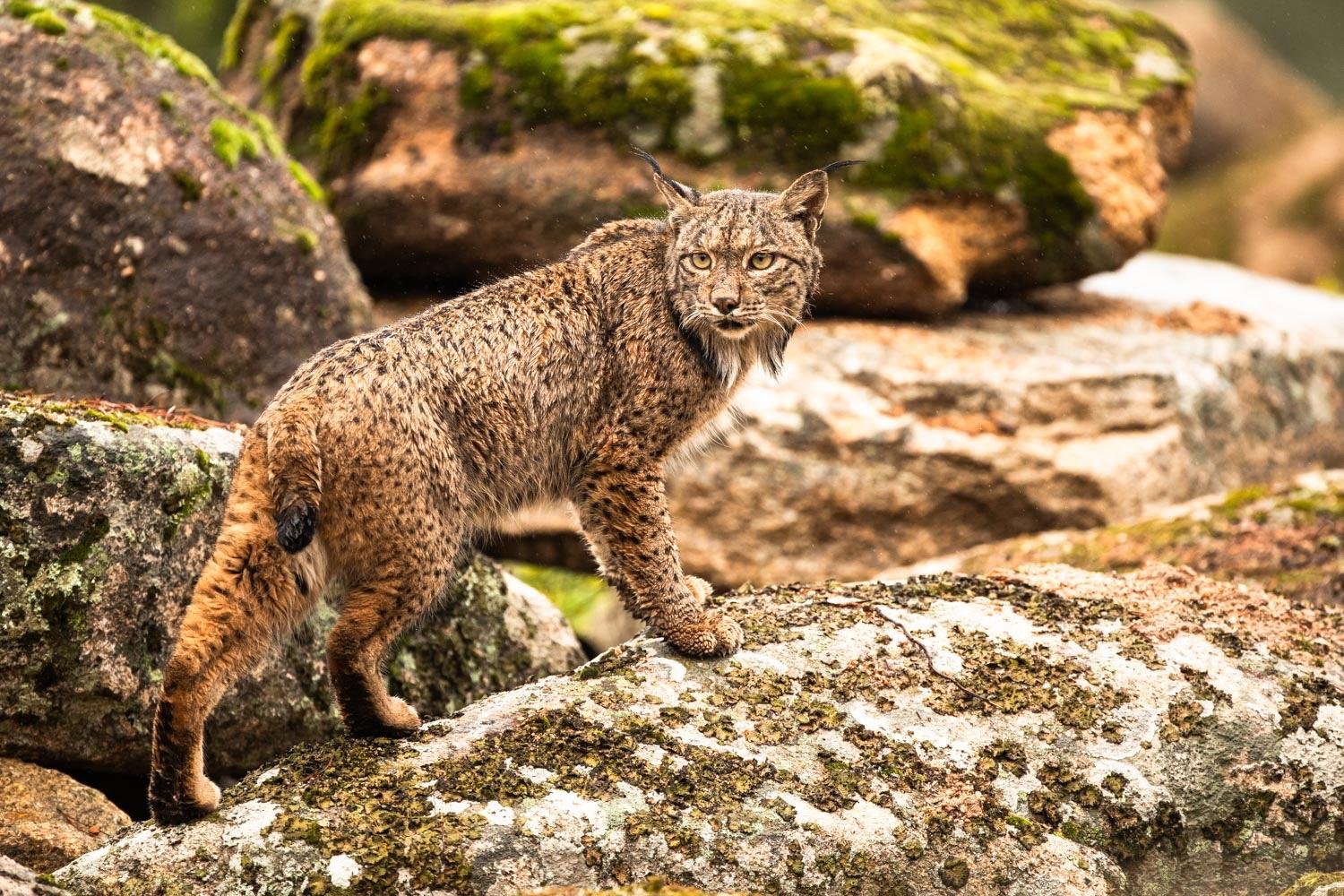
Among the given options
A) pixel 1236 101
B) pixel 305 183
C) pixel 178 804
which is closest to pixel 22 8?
pixel 305 183

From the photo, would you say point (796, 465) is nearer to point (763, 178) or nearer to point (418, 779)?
point (763, 178)

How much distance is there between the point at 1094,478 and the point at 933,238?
8.31ft

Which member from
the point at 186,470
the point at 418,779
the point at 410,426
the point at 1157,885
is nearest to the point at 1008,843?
the point at 1157,885

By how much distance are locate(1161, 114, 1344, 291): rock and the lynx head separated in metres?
22.2

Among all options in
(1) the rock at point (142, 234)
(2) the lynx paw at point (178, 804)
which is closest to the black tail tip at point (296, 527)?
(2) the lynx paw at point (178, 804)

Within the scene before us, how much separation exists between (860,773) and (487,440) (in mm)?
2270

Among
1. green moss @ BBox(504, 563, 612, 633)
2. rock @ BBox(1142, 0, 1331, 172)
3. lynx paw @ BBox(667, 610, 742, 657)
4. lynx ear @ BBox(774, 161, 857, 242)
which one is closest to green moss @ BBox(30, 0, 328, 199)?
lynx ear @ BBox(774, 161, 857, 242)

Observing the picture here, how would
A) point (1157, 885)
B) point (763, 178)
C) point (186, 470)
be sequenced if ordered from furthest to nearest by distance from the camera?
point (763, 178)
point (186, 470)
point (1157, 885)

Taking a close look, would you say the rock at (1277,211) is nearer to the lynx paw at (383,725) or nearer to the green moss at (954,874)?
the green moss at (954,874)

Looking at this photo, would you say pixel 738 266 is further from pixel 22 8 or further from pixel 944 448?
pixel 22 8

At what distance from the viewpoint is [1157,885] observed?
5.07 m

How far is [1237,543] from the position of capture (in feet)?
28.8

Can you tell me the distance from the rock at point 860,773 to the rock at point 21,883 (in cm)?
16

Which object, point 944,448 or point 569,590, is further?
point 569,590
